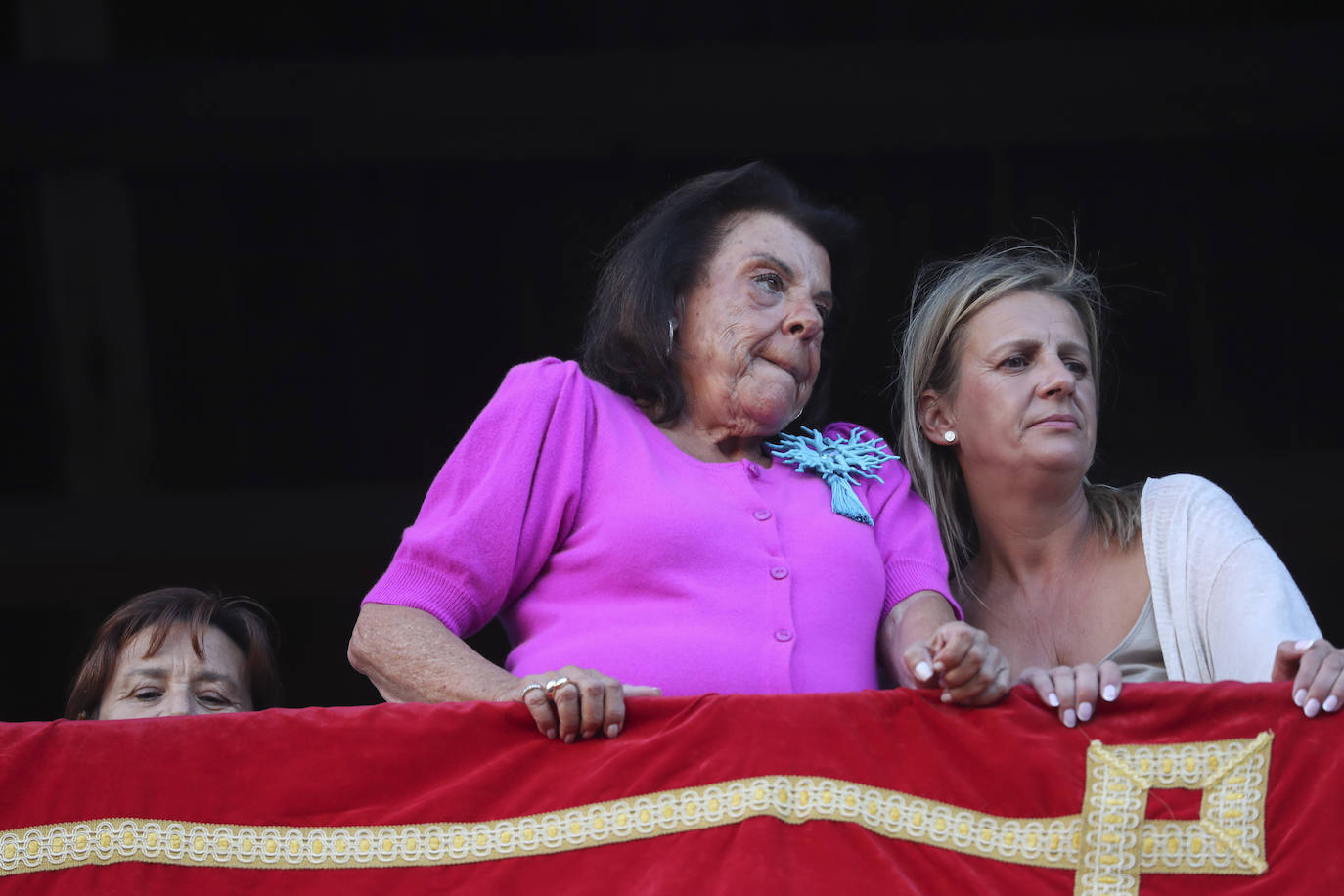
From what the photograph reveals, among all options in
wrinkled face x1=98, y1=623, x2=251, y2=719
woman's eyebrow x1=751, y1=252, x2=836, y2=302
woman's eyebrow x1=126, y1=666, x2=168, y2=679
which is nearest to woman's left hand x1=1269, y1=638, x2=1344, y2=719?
woman's eyebrow x1=751, y1=252, x2=836, y2=302

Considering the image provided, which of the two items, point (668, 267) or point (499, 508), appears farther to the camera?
point (668, 267)

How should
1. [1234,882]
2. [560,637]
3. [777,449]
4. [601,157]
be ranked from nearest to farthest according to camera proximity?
[1234,882] < [560,637] < [777,449] < [601,157]

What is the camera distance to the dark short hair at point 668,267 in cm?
262

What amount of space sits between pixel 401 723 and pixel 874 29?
3.45 metres

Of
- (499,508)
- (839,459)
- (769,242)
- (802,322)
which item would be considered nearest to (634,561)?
(499,508)

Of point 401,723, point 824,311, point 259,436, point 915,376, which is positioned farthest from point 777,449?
point 259,436

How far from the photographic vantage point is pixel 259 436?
512 cm

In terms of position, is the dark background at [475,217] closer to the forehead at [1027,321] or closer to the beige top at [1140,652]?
the forehead at [1027,321]

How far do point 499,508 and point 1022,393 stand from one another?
Result: 0.96 meters

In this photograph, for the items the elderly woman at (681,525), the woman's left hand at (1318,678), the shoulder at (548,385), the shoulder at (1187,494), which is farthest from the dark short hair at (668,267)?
the woman's left hand at (1318,678)

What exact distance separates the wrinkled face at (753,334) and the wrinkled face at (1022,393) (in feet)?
1.02

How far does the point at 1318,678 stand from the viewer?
191cm

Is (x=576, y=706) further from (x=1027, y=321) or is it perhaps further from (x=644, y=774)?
(x=1027, y=321)

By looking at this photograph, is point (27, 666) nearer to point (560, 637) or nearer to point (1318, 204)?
point (560, 637)
